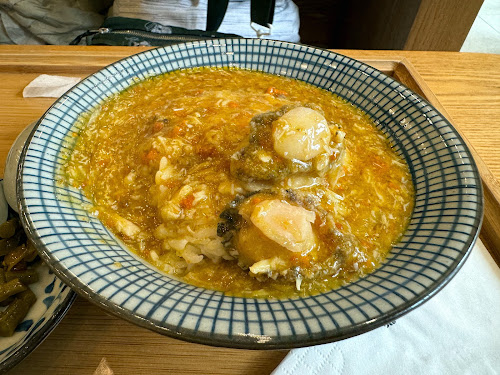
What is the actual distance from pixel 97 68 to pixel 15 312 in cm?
187

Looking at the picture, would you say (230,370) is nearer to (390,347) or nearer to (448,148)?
(390,347)

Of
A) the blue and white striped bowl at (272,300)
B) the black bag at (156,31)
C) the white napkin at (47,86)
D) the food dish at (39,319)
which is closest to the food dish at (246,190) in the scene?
the blue and white striped bowl at (272,300)

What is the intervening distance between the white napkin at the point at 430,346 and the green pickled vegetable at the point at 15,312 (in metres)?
0.96

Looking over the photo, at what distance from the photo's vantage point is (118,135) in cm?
190

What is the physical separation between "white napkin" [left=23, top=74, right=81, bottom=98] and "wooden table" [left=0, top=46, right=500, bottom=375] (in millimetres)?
46

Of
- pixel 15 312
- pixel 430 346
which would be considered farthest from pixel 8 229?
pixel 430 346

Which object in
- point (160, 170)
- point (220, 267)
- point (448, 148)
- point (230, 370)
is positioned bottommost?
point (230, 370)

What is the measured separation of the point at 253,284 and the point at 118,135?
1093 millimetres

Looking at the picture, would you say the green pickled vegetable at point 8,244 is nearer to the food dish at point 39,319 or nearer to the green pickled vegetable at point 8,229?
the green pickled vegetable at point 8,229

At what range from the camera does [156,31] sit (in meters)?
3.17

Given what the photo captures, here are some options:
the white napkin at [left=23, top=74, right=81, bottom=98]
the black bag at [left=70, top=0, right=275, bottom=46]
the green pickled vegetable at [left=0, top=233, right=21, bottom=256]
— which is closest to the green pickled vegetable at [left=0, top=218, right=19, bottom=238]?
the green pickled vegetable at [left=0, top=233, right=21, bottom=256]

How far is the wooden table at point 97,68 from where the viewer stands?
137 cm

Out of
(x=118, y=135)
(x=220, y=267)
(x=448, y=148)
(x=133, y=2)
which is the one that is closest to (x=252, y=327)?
(x=220, y=267)

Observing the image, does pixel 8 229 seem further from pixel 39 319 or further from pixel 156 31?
pixel 156 31
